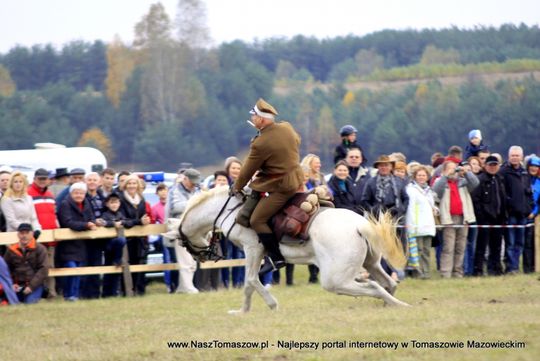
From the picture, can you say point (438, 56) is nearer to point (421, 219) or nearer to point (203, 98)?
point (203, 98)

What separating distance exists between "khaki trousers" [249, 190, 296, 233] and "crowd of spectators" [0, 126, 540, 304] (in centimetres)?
400

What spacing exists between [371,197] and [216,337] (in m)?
6.39

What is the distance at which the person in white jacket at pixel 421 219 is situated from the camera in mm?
17969

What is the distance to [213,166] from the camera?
60562 millimetres

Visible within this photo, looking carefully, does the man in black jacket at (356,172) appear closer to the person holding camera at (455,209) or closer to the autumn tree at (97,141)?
the person holding camera at (455,209)

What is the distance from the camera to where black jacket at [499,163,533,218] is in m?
18.7

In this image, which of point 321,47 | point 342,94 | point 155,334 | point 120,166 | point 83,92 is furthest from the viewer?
point 321,47

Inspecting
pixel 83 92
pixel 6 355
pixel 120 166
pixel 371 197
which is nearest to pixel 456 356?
pixel 6 355

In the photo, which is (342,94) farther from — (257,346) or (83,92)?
(257,346)

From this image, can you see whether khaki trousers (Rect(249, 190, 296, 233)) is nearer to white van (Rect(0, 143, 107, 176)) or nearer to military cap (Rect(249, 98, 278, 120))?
military cap (Rect(249, 98, 278, 120))

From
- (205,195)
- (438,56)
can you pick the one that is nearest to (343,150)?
(205,195)

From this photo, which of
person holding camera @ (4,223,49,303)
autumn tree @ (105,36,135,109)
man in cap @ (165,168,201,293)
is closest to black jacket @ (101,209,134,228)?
man in cap @ (165,168,201,293)

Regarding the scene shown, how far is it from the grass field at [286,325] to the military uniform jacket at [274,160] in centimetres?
151

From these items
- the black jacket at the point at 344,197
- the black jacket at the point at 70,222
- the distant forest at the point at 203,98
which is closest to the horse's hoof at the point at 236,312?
the black jacket at the point at 70,222
